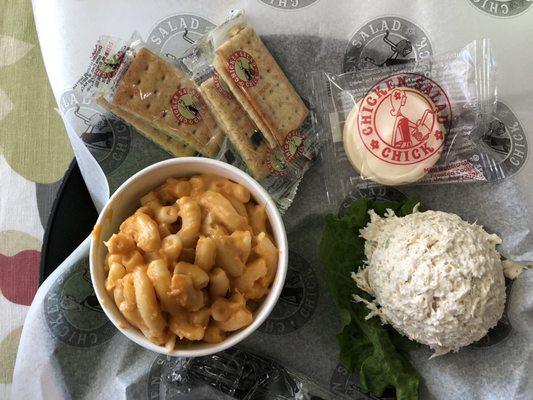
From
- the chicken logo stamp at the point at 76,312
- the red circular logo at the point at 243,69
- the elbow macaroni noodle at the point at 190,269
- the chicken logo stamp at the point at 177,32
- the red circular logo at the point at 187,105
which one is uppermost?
the chicken logo stamp at the point at 177,32

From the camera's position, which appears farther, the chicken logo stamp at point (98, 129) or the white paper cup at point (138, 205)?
the chicken logo stamp at point (98, 129)

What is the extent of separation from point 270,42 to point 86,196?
26.1 inches

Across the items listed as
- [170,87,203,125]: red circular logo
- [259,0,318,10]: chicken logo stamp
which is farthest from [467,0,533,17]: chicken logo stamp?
[170,87,203,125]: red circular logo

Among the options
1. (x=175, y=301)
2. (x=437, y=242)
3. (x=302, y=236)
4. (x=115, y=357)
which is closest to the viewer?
(x=175, y=301)

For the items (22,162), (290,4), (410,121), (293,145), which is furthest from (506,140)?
(22,162)

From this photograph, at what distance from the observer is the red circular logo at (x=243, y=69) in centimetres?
139

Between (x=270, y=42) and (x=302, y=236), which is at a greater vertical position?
(x=270, y=42)

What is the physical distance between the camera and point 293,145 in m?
1.46

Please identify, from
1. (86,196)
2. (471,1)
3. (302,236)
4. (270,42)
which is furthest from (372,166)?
(86,196)

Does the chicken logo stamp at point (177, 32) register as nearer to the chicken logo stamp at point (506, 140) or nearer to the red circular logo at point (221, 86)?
the red circular logo at point (221, 86)

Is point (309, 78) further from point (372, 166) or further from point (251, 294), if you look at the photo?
point (251, 294)

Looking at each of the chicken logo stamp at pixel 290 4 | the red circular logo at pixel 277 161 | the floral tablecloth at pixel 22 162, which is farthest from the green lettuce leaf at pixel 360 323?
the floral tablecloth at pixel 22 162

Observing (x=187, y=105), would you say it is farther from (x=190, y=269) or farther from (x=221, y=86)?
(x=190, y=269)

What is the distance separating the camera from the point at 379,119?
138 centimetres
